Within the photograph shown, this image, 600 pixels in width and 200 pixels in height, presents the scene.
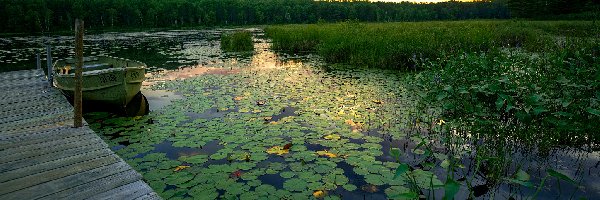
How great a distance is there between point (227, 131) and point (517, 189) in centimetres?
506

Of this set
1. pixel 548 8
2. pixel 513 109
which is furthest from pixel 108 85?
pixel 548 8

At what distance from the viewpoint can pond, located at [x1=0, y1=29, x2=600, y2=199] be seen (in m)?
4.63

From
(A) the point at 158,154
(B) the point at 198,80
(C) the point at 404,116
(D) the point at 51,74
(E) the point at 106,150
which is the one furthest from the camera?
(B) the point at 198,80

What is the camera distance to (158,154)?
5996 millimetres

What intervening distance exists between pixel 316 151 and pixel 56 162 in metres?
3.72

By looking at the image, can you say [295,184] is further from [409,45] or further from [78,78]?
[409,45]

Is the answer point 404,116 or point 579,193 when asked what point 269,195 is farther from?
point 404,116

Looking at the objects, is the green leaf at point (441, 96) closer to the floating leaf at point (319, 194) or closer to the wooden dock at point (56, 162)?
the floating leaf at point (319, 194)

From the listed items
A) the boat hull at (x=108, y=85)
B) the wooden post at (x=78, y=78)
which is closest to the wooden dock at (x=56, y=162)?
the wooden post at (x=78, y=78)

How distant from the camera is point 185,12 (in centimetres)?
8975

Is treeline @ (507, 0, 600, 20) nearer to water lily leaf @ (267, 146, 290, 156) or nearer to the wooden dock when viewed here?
water lily leaf @ (267, 146, 290, 156)

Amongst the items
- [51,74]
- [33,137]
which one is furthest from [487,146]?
[51,74]

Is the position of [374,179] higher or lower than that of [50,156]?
lower

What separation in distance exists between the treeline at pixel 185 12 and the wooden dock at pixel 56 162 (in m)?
23.2
